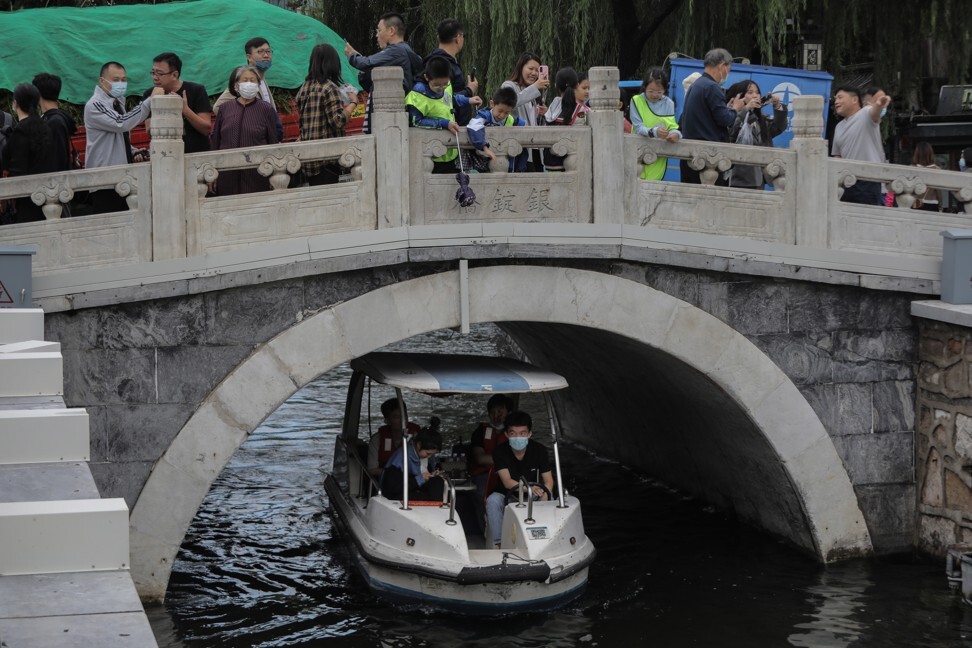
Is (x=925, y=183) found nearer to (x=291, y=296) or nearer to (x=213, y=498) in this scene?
(x=291, y=296)

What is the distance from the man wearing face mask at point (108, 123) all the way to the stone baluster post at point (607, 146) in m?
3.24

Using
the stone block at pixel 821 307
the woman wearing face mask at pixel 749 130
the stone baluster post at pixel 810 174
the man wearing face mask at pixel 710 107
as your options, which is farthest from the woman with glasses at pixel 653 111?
the stone block at pixel 821 307

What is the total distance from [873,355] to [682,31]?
6.37m

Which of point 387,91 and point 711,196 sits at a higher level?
point 387,91

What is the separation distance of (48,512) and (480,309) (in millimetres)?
5837

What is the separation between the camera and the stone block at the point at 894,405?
11.1 meters

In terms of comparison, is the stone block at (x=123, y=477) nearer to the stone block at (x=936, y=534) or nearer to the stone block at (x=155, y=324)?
the stone block at (x=155, y=324)

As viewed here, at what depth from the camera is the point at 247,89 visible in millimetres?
9820

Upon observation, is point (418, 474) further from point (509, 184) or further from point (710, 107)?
point (710, 107)

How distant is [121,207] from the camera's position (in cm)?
1041

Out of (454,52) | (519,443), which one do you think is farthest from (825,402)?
(454,52)

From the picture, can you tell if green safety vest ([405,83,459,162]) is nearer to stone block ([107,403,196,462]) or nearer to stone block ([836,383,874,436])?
stone block ([107,403,196,462])

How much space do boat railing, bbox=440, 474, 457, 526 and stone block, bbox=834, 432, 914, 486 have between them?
10.6ft

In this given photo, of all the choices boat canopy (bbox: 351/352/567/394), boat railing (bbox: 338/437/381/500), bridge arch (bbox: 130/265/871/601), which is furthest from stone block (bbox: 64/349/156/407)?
boat railing (bbox: 338/437/381/500)
